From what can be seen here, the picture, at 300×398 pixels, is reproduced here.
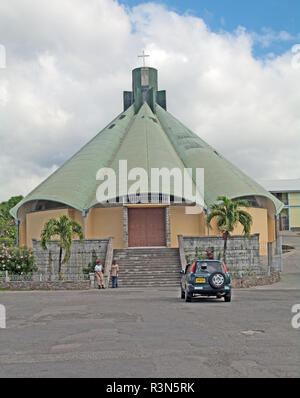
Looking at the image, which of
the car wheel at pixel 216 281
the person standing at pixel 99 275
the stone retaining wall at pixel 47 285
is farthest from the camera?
the person standing at pixel 99 275

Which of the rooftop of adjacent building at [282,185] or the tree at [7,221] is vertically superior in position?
the rooftop of adjacent building at [282,185]

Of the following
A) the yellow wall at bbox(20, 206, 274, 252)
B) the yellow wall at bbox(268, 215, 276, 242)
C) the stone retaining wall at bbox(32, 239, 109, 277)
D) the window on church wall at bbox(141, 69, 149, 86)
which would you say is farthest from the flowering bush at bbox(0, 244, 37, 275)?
the window on church wall at bbox(141, 69, 149, 86)

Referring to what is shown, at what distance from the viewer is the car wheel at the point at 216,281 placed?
1546 cm

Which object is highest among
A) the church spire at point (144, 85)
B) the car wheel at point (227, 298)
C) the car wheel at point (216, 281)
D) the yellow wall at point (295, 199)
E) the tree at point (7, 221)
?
the church spire at point (144, 85)

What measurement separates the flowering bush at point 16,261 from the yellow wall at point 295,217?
5497 centimetres

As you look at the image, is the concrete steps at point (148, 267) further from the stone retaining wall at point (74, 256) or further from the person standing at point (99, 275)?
the person standing at point (99, 275)

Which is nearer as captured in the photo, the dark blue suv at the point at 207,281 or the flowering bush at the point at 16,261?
the dark blue suv at the point at 207,281

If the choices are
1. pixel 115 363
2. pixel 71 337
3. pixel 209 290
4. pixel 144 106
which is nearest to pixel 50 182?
pixel 144 106

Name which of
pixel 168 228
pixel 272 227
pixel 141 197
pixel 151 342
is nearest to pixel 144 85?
pixel 272 227

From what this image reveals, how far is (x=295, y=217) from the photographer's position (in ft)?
243

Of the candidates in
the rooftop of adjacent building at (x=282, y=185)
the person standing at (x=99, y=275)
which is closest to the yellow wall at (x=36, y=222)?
the person standing at (x=99, y=275)

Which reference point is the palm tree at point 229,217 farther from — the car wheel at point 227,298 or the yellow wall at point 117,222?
the car wheel at point 227,298

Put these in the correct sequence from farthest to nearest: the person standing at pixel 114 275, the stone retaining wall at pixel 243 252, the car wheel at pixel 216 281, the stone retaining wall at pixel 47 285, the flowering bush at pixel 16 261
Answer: the stone retaining wall at pixel 243 252 → the flowering bush at pixel 16 261 → the person standing at pixel 114 275 → the stone retaining wall at pixel 47 285 → the car wheel at pixel 216 281

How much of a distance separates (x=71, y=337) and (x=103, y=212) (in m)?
27.7
